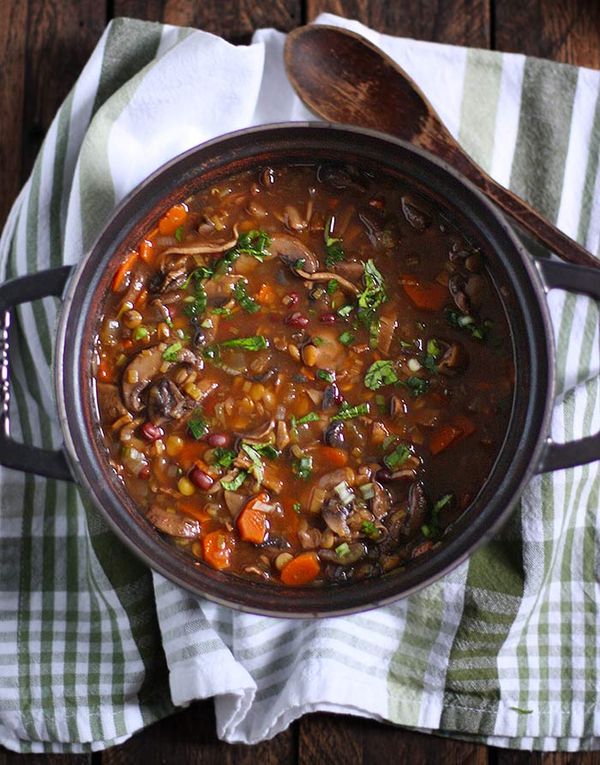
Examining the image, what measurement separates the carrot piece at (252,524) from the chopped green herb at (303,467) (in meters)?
0.18

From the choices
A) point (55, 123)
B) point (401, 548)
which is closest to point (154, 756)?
point (401, 548)

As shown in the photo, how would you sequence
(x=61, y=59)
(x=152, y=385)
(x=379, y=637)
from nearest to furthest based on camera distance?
(x=152, y=385) < (x=379, y=637) < (x=61, y=59)

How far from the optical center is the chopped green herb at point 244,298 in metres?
3.46

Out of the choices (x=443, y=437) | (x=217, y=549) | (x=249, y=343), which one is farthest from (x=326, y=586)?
(x=249, y=343)

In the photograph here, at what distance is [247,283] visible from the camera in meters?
3.48

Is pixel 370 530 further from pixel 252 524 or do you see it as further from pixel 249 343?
pixel 249 343

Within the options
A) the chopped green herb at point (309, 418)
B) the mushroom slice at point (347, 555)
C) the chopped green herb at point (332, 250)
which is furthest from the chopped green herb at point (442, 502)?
the chopped green herb at point (332, 250)

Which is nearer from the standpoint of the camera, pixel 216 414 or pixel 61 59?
pixel 216 414

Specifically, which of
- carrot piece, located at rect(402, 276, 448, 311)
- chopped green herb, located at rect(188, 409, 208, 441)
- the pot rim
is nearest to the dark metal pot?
the pot rim

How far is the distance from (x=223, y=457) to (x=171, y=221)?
85 cm

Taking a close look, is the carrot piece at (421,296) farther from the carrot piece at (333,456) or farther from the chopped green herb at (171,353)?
the chopped green herb at (171,353)

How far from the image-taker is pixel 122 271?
3.52m

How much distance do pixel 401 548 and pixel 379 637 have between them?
0.45 m

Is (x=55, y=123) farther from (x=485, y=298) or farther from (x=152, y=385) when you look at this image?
(x=485, y=298)
